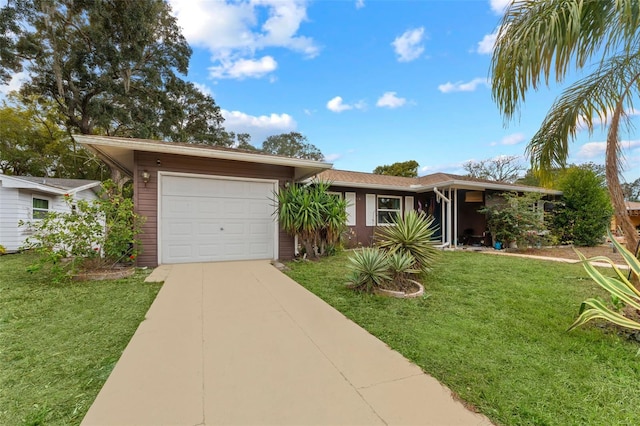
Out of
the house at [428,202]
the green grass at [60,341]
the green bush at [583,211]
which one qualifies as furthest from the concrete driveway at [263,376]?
the green bush at [583,211]

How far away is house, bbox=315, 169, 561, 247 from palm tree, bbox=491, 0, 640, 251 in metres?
6.49

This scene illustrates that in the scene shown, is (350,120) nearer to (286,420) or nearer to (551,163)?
(551,163)

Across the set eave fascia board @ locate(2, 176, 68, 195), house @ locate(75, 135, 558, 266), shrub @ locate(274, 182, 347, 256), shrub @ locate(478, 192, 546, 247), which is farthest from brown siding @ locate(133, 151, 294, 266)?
shrub @ locate(478, 192, 546, 247)

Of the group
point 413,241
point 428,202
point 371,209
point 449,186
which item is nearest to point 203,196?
point 413,241

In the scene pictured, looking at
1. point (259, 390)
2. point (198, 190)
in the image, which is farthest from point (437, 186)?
point (259, 390)

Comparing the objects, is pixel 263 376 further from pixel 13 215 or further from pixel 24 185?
pixel 13 215

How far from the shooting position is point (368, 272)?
A: 4668mm

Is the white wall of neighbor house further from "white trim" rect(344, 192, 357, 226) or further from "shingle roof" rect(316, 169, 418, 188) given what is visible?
"white trim" rect(344, 192, 357, 226)

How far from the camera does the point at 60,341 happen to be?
2918mm

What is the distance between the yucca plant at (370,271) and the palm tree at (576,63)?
2685mm

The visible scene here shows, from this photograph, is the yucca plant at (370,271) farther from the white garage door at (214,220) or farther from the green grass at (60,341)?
the white garage door at (214,220)

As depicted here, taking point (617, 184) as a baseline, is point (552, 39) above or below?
above

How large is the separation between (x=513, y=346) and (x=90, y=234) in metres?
6.93

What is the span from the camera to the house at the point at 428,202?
11.1m
